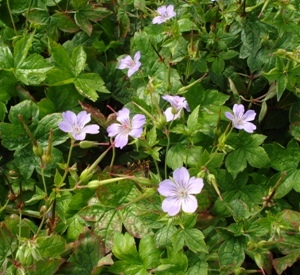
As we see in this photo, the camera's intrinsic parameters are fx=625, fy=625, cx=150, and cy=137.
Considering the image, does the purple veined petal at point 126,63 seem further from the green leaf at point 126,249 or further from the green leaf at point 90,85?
the green leaf at point 126,249

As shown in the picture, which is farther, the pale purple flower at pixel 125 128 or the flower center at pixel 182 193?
the pale purple flower at pixel 125 128

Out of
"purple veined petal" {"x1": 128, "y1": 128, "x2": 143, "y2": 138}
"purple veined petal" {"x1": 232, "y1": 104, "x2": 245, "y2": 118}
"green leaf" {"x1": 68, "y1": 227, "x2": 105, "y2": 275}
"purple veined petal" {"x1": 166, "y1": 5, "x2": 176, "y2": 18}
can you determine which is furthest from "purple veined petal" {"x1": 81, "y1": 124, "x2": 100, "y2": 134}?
"purple veined petal" {"x1": 166, "y1": 5, "x2": 176, "y2": 18}

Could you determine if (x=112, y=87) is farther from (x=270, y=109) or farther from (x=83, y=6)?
(x=270, y=109)

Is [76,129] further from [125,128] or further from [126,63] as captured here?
[126,63]

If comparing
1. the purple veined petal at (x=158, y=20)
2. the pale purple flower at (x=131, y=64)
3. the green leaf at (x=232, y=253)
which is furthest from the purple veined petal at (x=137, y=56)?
the green leaf at (x=232, y=253)

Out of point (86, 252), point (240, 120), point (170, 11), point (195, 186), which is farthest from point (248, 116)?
point (86, 252)

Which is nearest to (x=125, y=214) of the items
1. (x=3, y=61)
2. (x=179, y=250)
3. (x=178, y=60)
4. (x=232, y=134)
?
(x=179, y=250)
